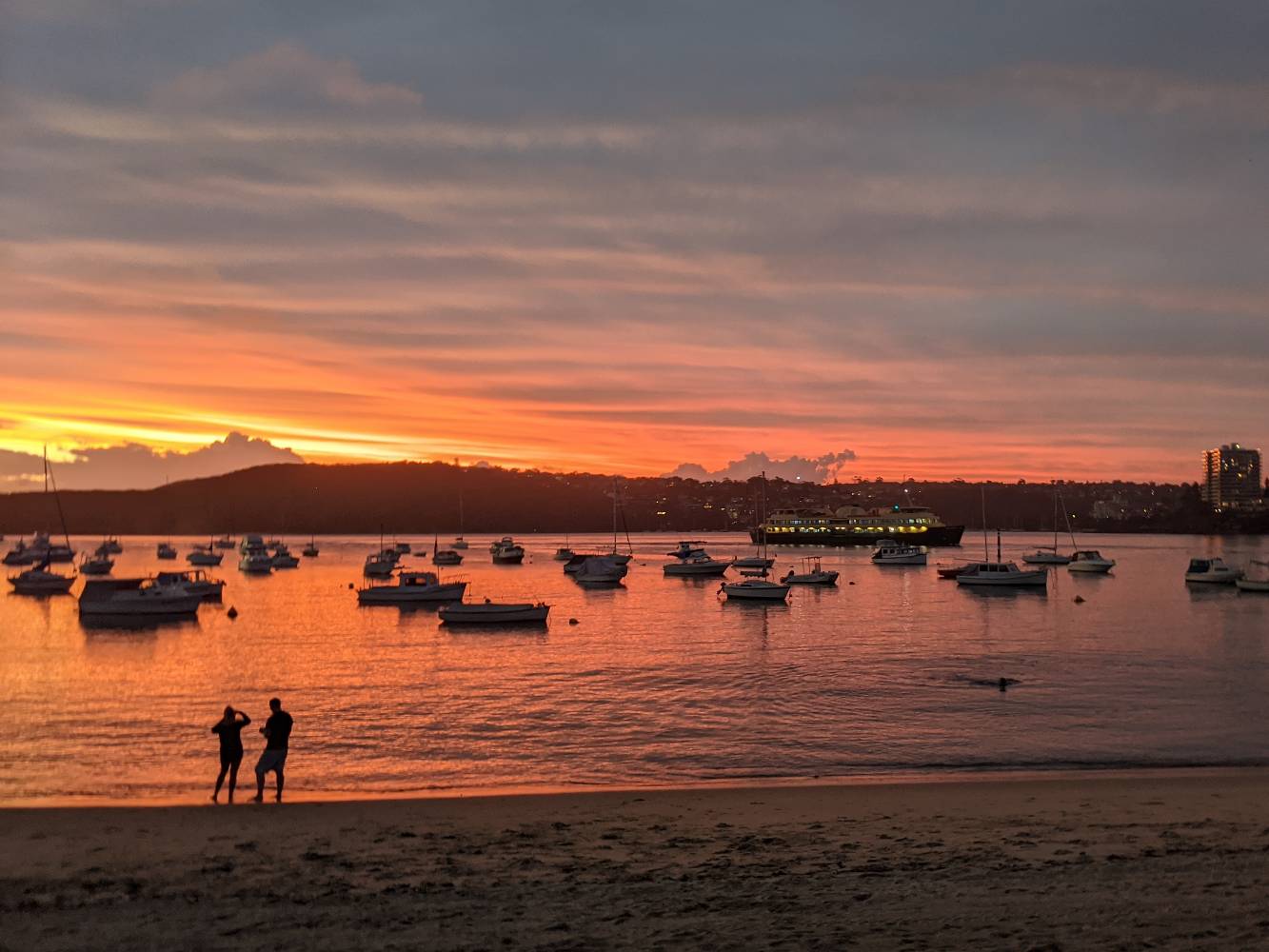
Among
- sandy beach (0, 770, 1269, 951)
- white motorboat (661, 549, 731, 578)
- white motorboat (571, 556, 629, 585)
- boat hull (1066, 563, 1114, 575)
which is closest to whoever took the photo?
sandy beach (0, 770, 1269, 951)

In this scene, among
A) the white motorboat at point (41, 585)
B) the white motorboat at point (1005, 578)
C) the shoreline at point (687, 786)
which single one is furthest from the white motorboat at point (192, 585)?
the white motorboat at point (1005, 578)

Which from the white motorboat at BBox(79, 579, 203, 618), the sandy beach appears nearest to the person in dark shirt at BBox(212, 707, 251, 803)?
the sandy beach

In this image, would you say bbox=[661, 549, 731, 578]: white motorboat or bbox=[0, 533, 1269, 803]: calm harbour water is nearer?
bbox=[0, 533, 1269, 803]: calm harbour water

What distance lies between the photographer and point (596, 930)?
38.7ft

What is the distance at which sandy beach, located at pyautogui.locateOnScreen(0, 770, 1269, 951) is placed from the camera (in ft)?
38.1

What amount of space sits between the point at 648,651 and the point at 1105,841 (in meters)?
37.3

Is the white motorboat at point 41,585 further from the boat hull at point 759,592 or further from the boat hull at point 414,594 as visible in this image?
the boat hull at point 759,592

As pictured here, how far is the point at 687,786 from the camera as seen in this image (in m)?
23.3

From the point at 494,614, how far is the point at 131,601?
84.8 ft

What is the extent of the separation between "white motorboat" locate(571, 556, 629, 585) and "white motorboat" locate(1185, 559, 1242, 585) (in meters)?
56.9

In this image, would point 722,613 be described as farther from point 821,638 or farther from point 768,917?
point 768,917

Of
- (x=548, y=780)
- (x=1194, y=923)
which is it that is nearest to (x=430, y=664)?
(x=548, y=780)

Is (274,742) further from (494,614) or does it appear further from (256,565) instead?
(256,565)

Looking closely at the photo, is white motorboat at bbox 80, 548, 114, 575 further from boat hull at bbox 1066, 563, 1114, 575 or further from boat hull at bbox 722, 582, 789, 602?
boat hull at bbox 1066, 563, 1114, 575
